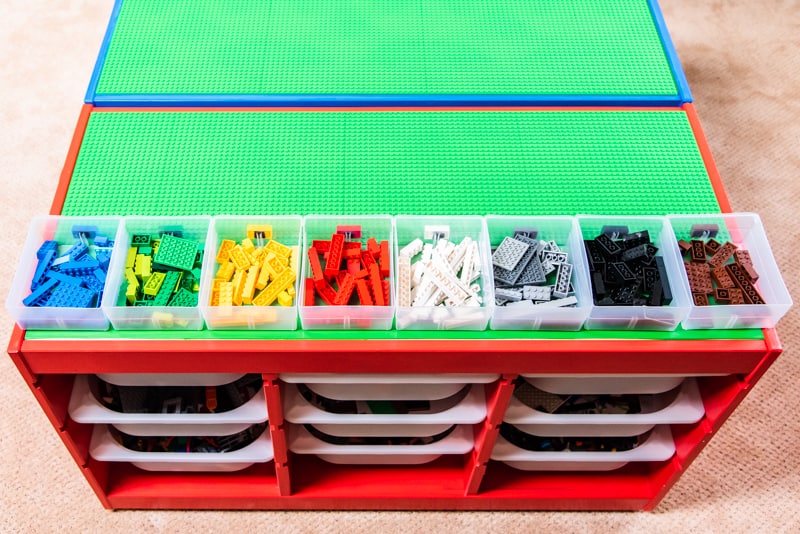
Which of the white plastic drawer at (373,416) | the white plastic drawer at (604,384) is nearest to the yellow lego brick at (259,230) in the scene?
the white plastic drawer at (373,416)

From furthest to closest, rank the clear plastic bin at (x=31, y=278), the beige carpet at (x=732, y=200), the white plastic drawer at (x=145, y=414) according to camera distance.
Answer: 1. the beige carpet at (x=732, y=200)
2. the white plastic drawer at (x=145, y=414)
3. the clear plastic bin at (x=31, y=278)

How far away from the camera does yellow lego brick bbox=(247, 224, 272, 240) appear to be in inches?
56.2

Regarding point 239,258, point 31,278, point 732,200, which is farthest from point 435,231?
point 732,200

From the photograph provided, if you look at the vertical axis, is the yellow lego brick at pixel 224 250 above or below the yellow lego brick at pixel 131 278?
above

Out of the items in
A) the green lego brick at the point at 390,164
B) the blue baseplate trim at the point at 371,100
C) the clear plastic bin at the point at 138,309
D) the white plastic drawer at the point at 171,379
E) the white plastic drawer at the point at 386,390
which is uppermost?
the blue baseplate trim at the point at 371,100

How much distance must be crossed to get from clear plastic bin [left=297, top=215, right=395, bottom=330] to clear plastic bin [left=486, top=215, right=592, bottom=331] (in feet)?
0.66

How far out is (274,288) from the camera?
1365 millimetres

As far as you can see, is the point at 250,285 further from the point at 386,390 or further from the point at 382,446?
the point at 382,446

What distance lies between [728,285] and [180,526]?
1361 millimetres

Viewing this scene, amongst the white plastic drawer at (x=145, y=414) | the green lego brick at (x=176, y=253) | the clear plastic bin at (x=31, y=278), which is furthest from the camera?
the white plastic drawer at (x=145, y=414)

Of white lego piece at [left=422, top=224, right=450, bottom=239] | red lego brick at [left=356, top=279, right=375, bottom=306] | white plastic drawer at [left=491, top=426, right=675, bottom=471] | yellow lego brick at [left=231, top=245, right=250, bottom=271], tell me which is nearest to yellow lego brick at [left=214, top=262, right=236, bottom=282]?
yellow lego brick at [left=231, top=245, right=250, bottom=271]

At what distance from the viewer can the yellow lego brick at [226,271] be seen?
4.48 feet

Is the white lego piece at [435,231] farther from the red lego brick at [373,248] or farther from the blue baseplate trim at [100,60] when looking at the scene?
the blue baseplate trim at [100,60]

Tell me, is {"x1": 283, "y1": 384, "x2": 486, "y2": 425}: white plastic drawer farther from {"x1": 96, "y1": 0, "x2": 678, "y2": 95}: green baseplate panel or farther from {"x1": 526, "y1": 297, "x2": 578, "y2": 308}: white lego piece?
{"x1": 96, "y1": 0, "x2": 678, "y2": 95}: green baseplate panel
